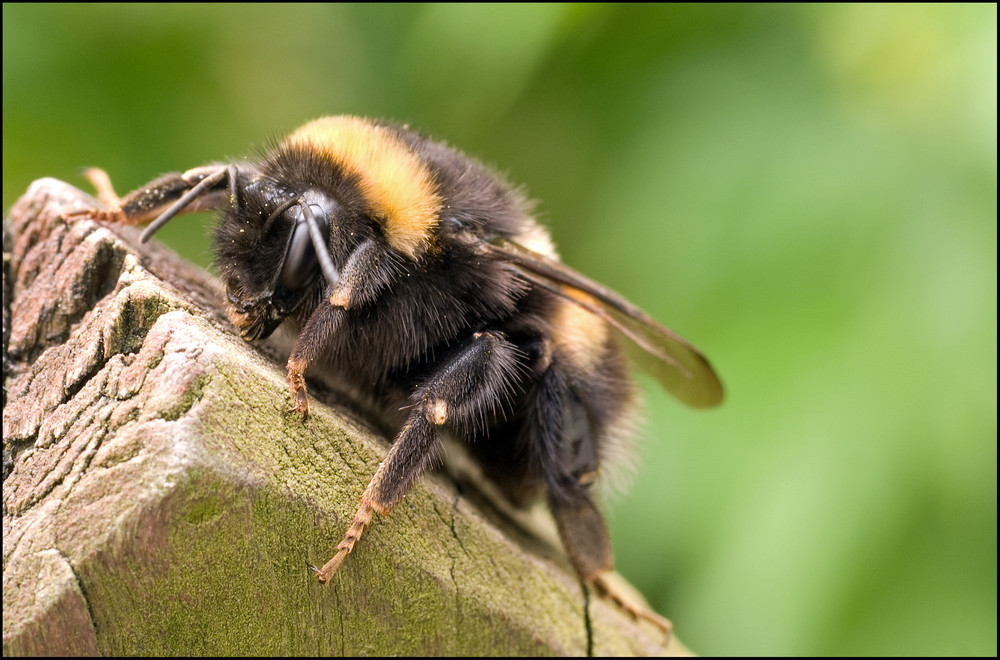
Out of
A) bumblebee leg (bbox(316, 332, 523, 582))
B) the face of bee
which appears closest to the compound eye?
the face of bee

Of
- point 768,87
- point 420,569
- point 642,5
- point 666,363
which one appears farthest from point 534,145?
point 420,569

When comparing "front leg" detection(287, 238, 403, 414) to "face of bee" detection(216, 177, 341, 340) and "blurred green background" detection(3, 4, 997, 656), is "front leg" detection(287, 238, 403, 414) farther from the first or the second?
"blurred green background" detection(3, 4, 997, 656)

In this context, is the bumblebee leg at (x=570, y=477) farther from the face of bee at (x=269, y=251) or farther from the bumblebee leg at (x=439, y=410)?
the face of bee at (x=269, y=251)

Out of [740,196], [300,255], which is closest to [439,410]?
[300,255]

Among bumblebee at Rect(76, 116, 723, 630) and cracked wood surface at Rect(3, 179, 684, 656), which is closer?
cracked wood surface at Rect(3, 179, 684, 656)

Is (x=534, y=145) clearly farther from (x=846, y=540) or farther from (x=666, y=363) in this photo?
(x=846, y=540)

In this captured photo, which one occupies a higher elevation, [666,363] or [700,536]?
[666,363]

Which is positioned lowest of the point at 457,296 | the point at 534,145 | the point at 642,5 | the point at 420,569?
the point at 420,569
